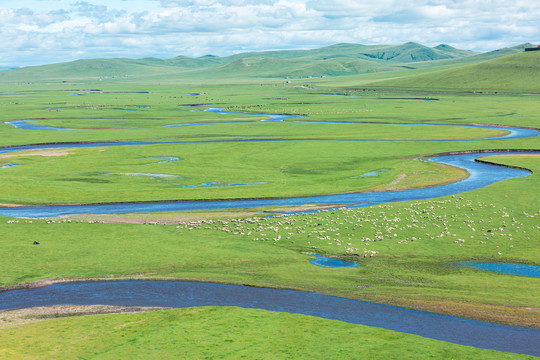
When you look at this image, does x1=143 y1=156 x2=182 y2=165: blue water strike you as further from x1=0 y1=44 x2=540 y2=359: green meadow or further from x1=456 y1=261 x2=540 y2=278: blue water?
x1=456 y1=261 x2=540 y2=278: blue water

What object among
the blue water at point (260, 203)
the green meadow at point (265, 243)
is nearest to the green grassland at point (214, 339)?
the green meadow at point (265, 243)

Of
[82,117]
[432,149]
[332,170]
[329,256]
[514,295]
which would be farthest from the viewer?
[82,117]

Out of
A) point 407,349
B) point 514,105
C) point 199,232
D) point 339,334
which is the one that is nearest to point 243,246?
point 199,232

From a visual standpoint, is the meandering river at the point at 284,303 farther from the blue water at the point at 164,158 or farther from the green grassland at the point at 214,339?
the blue water at the point at 164,158

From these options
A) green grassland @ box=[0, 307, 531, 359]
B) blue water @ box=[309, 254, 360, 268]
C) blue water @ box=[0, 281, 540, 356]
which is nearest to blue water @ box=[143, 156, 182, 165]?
blue water @ box=[309, 254, 360, 268]

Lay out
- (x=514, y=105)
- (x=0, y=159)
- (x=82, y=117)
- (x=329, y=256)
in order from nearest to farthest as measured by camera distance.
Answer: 1. (x=329, y=256)
2. (x=0, y=159)
3. (x=82, y=117)
4. (x=514, y=105)

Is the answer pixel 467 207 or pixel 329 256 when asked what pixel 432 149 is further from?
pixel 329 256
